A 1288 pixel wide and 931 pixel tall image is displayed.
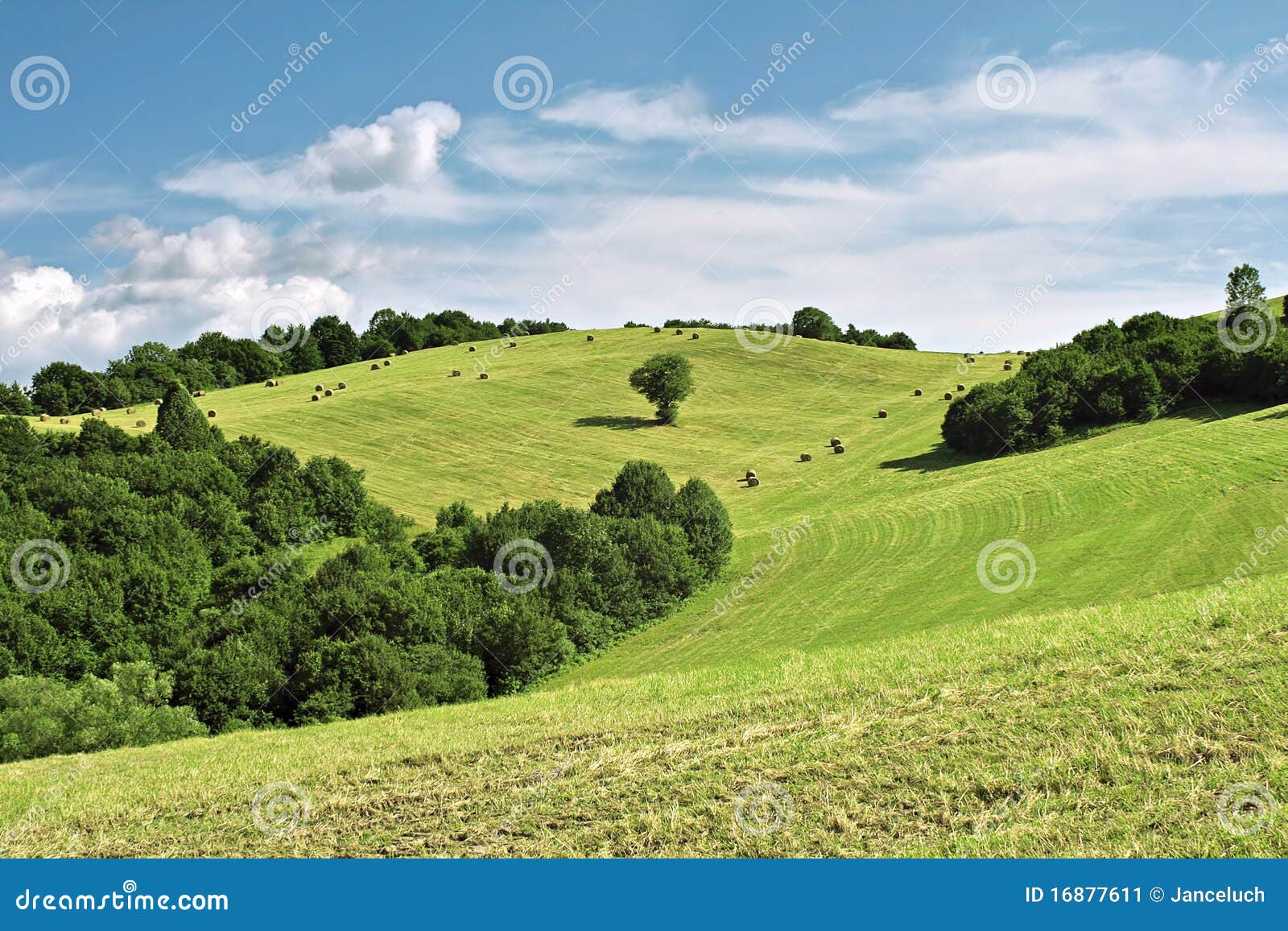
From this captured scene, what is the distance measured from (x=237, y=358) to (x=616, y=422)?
78.3 metres

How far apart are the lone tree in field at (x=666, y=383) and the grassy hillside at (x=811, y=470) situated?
2.43 metres

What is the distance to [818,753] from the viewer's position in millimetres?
12148

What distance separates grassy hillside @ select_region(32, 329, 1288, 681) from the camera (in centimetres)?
4253

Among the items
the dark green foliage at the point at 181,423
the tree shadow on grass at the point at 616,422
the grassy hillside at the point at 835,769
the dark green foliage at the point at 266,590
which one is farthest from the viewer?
the tree shadow on grass at the point at 616,422

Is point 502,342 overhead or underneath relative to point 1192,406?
overhead

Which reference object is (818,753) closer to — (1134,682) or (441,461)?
(1134,682)

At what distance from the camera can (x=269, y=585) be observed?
5312cm

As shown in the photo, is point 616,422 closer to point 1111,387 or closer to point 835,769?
point 1111,387

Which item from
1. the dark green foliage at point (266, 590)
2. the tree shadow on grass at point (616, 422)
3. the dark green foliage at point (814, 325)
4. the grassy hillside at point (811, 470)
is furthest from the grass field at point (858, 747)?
the dark green foliage at point (814, 325)

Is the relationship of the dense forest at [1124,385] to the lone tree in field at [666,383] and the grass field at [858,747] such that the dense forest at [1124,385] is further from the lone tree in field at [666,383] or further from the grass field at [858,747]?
the grass field at [858,747]

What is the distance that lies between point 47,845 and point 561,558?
4159cm

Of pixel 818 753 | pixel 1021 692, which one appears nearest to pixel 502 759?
pixel 818 753

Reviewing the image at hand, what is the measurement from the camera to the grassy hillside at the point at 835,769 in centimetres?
977

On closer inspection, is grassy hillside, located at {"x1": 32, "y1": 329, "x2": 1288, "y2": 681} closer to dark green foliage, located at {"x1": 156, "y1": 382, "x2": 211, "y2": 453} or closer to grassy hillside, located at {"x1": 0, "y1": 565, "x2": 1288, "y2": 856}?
dark green foliage, located at {"x1": 156, "y1": 382, "x2": 211, "y2": 453}
